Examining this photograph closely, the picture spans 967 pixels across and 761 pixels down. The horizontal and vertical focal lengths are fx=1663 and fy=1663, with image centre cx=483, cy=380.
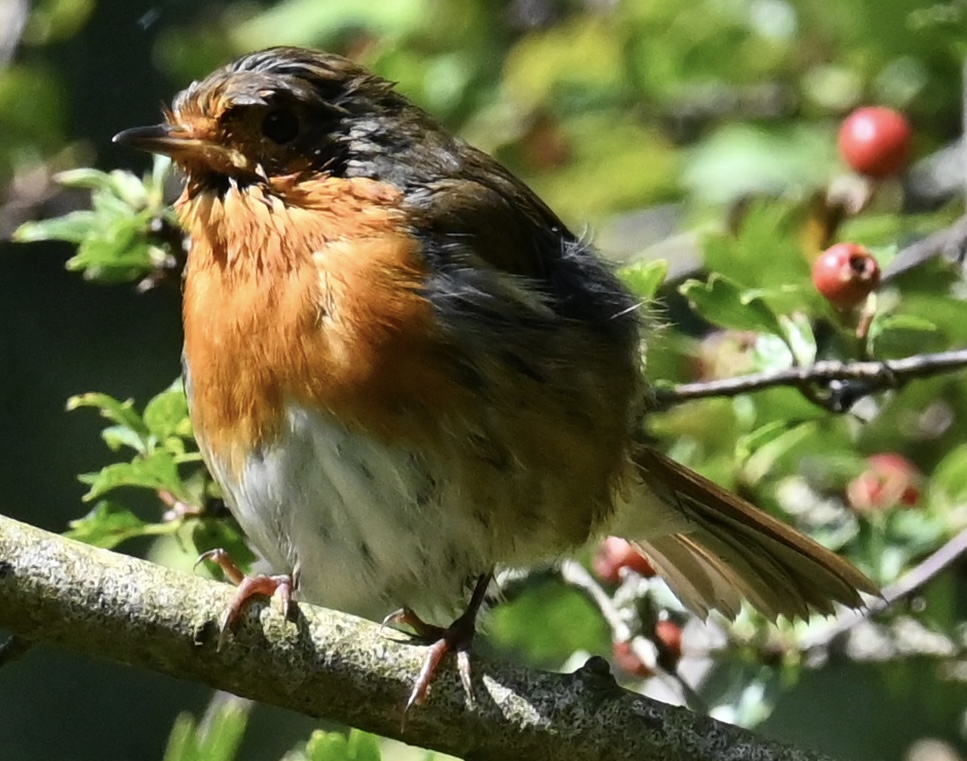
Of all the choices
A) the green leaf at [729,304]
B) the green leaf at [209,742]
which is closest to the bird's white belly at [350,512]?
the green leaf at [209,742]

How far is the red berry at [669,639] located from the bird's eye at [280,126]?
118cm

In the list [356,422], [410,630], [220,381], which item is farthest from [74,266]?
[410,630]

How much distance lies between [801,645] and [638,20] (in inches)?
66.2

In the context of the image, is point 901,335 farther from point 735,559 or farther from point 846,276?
point 735,559

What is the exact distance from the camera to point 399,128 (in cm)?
318

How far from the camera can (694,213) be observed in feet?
14.1

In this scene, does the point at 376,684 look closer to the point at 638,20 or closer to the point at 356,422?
the point at 356,422

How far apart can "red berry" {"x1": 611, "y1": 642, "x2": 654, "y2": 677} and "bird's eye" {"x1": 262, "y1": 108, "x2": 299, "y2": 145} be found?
1.18 meters

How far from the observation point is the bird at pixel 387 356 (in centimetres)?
281

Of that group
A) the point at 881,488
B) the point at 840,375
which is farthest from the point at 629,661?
the point at 840,375

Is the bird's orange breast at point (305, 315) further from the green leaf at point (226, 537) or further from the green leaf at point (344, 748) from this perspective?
the green leaf at point (344, 748)

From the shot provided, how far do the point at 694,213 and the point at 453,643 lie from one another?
1.99 metres

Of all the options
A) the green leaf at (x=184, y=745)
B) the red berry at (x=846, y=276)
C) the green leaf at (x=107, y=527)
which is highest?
the green leaf at (x=107, y=527)

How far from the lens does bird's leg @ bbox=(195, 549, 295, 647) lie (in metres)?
2.41
